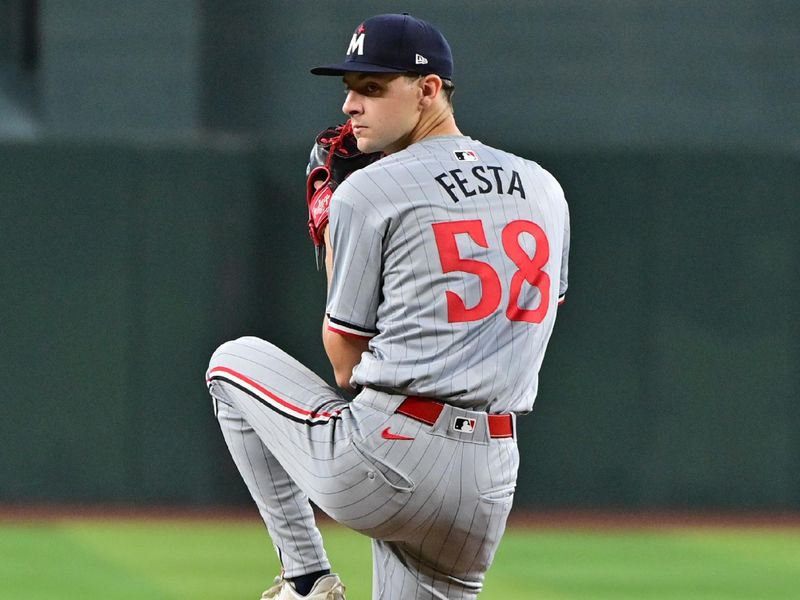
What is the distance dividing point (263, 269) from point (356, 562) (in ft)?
8.32

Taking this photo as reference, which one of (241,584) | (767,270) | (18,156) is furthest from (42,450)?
(767,270)

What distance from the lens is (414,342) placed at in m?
3.45

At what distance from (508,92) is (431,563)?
6.20m

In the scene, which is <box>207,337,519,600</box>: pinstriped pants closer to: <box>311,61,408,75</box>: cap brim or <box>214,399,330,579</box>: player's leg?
<box>214,399,330,579</box>: player's leg

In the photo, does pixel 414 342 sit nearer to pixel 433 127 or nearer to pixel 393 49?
pixel 433 127

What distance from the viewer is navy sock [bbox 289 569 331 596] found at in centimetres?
377

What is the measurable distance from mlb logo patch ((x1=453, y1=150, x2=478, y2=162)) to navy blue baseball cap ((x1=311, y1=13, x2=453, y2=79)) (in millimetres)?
213

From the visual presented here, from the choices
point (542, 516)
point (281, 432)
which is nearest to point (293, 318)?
point (542, 516)

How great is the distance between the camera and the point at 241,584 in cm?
599

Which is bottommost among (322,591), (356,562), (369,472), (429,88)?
(356,562)

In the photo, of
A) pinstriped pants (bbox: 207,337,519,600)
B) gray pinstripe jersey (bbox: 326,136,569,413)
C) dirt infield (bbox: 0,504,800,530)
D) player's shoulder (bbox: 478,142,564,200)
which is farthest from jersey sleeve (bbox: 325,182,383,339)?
dirt infield (bbox: 0,504,800,530)

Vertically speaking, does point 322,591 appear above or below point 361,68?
below

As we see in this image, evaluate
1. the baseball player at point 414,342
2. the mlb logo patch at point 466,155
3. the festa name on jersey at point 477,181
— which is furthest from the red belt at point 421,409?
the mlb logo patch at point 466,155

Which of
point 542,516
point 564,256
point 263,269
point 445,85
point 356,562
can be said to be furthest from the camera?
point 263,269
